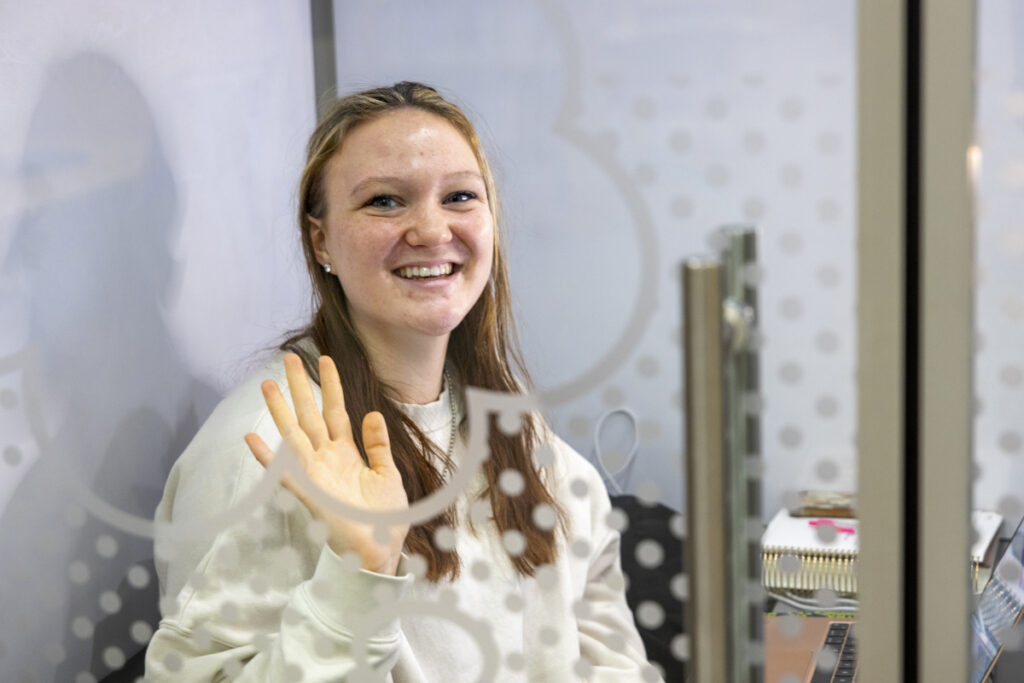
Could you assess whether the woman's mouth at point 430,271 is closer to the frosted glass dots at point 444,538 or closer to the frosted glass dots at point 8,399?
the frosted glass dots at point 444,538

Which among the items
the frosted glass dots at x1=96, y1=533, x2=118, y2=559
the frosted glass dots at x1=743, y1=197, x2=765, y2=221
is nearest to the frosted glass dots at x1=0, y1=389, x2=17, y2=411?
the frosted glass dots at x1=96, y1=533, x2=118, y2=559

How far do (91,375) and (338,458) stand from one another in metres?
0.37

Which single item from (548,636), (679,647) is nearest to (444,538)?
(548,636)

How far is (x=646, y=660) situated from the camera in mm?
1163

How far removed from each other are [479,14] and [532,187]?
182 mm

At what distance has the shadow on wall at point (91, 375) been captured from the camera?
1.29 metres

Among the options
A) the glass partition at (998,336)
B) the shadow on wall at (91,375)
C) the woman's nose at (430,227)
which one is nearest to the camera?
the glass partition at (998,336)

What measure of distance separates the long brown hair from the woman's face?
1 centimetres

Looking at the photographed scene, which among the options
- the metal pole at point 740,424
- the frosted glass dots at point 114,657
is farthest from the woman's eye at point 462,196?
the frosted glass dots at point 114,657

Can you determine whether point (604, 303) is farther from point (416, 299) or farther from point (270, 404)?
point (270, 404)

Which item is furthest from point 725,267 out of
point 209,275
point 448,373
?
point 209,275

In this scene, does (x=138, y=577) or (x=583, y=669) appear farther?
(x=138, y=577)

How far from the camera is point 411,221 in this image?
1.13m

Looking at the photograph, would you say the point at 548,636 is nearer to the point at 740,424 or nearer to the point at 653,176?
the point at 740,424
